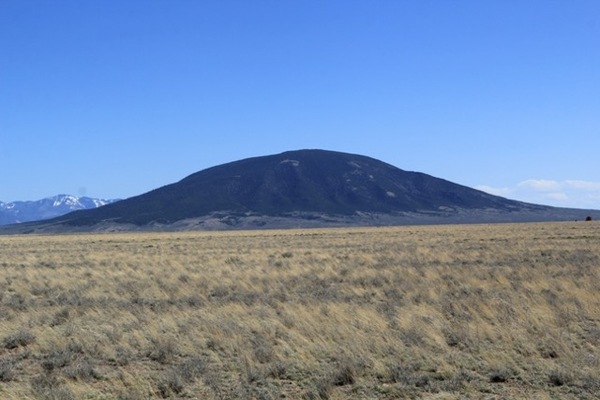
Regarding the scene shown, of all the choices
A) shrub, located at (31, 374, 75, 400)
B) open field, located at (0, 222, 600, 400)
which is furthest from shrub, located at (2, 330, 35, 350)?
shrub, located at (31, 374, 75, 400)

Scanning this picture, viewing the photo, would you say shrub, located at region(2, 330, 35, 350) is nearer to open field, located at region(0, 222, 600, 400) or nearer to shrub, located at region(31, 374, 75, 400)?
open field, located at region(0, 222, 600, 400)

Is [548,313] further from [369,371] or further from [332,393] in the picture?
[332,393]

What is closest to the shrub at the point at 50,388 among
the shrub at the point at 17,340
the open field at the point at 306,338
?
the open field at the point at 306,338

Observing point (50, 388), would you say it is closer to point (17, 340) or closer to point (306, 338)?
point (17, 340)

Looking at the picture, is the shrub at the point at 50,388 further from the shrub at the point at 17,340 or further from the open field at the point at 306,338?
the shrub at the point at 17,340

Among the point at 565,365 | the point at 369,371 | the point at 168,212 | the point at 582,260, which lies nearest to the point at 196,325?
the point at 369,371

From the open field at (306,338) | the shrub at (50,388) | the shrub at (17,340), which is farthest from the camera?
the shrub at (17,340)

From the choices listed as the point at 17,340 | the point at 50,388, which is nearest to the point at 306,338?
the point at 50,388

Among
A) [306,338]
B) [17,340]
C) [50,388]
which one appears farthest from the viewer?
[17,340]

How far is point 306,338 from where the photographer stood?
37.2ft

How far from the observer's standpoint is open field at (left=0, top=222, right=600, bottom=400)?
28.4ft

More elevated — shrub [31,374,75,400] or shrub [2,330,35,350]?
shrub [2,330,35,350]

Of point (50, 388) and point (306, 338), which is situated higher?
point (306, 338)

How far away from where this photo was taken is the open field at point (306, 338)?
866 cm
